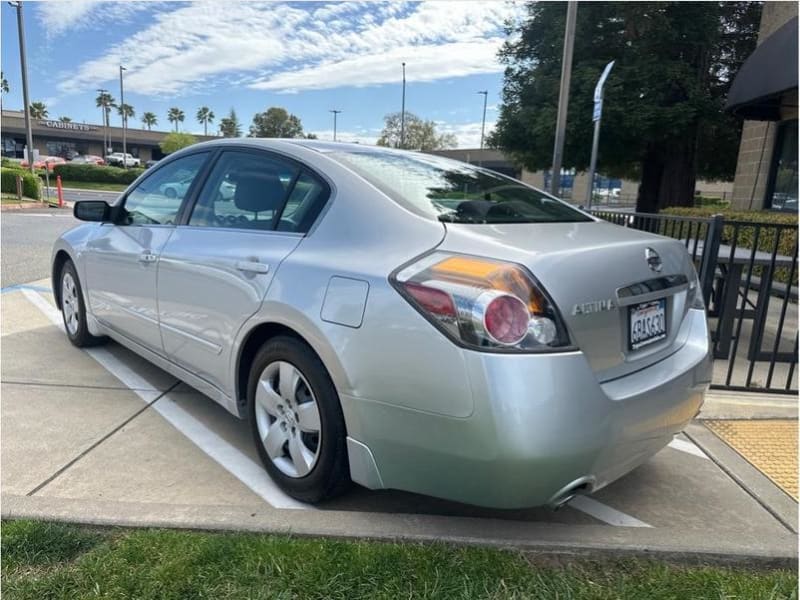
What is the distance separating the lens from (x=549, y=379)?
193 centimetres

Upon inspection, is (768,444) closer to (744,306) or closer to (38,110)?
(744,306)

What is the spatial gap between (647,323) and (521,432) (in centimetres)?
81

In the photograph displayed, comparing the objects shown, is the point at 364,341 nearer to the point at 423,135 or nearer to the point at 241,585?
the point at 241,585

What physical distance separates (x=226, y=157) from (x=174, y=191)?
1.77ft

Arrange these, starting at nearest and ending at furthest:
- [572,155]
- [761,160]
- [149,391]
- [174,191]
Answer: [174,191]
[149,391]
[761,160]
[572,155]

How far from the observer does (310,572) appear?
6.84ft

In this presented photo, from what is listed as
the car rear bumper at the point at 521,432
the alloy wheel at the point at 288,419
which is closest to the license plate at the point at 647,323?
the car rear bumper at the point at 521,432

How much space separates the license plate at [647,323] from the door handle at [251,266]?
5.08 feet

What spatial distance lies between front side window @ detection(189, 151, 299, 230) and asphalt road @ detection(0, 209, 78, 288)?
501cm

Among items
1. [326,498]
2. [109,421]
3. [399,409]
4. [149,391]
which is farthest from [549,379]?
[149,391]

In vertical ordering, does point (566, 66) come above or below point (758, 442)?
above

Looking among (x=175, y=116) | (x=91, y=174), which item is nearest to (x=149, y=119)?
(x=175, y=116)

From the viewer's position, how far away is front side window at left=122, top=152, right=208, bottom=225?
3.52 m

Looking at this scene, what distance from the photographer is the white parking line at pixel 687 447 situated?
10.6ft
